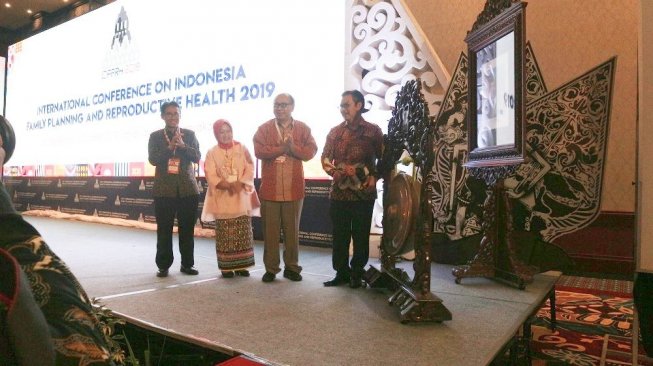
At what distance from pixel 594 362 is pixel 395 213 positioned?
112cm

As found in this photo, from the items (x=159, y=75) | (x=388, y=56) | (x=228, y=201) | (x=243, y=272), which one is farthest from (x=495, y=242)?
(x=159, y=75)

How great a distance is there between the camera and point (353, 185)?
264 centimetres

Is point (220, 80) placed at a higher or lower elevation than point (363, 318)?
higher

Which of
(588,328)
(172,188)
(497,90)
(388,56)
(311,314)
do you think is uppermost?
(388,56)

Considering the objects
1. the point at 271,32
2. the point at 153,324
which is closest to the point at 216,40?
the point at 271,32

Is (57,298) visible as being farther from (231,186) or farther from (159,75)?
(159,75)

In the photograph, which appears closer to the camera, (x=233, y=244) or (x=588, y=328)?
(x=588, y=328)

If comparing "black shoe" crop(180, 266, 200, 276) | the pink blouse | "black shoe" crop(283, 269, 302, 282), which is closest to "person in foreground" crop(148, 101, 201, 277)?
"black shoe" crop(180, 266, 200, 276)

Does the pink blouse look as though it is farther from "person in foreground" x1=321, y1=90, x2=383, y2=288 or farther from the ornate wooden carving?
the ornate wooden carving

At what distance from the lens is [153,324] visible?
1936 millimetres

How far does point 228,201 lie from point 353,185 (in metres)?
0.93

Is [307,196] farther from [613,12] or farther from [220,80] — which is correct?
[613,12]

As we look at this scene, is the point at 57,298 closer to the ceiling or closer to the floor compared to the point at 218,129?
closer to the floor

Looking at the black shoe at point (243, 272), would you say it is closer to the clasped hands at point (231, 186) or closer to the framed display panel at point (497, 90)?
the clasped hands at point (231, 186)
